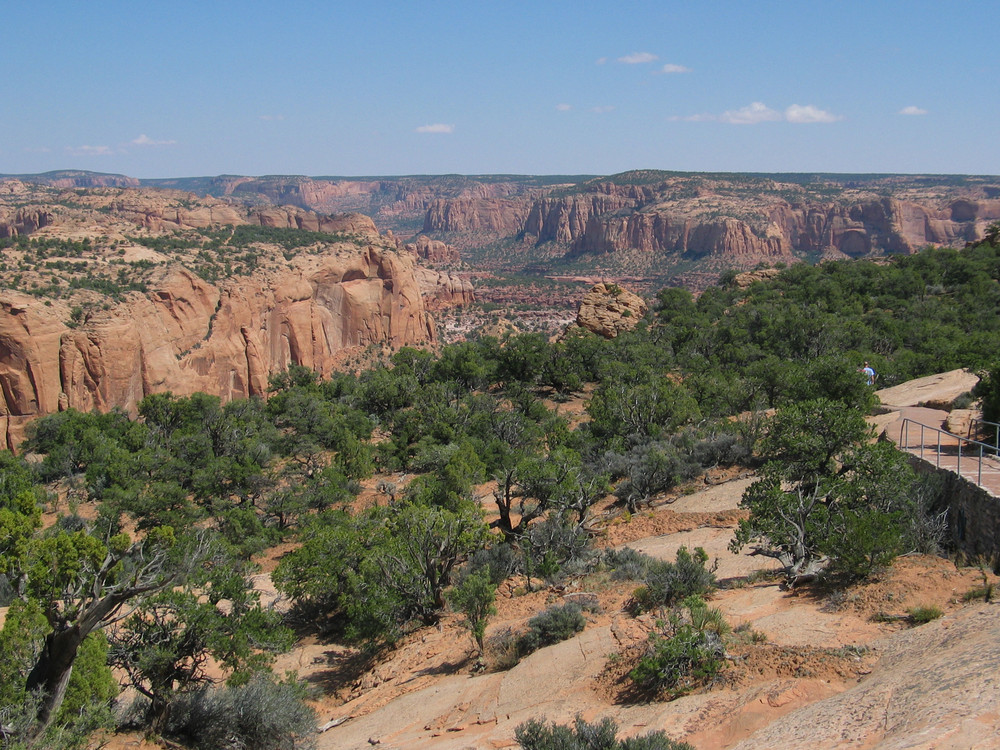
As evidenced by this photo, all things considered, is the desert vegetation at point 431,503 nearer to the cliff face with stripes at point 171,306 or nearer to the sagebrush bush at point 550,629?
the sagebrush bush at point 550,629

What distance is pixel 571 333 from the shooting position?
49.0m

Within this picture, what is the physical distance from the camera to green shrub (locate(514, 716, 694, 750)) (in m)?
7.42

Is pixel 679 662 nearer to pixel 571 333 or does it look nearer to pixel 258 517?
pixel 258 517

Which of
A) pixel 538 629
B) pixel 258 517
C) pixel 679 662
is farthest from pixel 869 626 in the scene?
pixel 258 517

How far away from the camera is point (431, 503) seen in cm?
1972

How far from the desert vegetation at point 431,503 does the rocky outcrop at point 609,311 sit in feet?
9.80

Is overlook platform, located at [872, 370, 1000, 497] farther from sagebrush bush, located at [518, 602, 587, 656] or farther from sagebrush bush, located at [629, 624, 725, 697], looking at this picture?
sagebrush bush, located at [518, 602, 587, 656]

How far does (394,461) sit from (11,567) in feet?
71.3

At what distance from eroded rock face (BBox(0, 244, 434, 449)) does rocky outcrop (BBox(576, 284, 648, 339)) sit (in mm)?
28078

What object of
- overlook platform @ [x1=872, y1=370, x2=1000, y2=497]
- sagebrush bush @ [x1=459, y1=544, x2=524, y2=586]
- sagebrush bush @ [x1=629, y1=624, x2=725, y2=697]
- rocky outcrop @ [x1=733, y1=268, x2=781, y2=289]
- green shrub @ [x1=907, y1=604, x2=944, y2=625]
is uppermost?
rocky outcrop @ [x1=733, y1=268, x2=781, y2=289]

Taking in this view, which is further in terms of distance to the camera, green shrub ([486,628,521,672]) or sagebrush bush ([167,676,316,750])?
green shrub ([486,628,521,672])

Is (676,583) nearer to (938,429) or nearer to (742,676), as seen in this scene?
(742,676)

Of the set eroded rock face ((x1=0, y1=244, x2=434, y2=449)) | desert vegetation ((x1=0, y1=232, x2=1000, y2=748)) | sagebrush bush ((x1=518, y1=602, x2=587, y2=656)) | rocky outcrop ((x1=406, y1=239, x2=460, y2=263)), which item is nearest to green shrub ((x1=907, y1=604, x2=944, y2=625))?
desert vegetation ((x1=0, y1=232, x2=1000, y2=748))

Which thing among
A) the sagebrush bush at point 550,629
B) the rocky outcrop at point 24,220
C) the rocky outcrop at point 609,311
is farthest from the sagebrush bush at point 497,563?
the rocky outcrop at point 24,220
